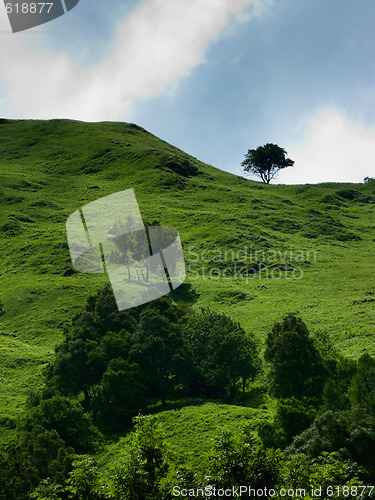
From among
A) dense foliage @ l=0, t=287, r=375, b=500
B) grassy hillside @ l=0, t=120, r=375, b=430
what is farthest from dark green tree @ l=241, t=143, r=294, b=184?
dense foliage @ l=0, t=287, r=375, b=500

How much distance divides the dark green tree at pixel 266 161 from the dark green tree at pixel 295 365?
5932 inches

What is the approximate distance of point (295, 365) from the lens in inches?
1399

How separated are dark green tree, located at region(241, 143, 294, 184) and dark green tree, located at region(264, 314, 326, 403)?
494 feet

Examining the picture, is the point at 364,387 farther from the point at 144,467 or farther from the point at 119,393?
the point at 119,393

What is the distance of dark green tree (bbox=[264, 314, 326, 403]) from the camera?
35.0m

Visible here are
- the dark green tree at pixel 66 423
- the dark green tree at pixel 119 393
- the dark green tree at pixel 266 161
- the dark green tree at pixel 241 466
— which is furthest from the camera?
the dark green tree at pixel 266 161

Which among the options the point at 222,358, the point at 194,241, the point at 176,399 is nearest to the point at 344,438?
the point at 222,358

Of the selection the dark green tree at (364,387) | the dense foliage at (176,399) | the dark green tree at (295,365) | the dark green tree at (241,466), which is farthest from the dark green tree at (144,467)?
the dark green tree at (295,365)

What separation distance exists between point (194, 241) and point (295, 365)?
224ft

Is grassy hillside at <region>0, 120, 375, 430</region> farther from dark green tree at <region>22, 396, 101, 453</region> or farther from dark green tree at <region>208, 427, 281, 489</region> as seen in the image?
dark green tree at <region>208, 427, 281, 489</region>

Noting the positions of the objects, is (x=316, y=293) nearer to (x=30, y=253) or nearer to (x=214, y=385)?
(x=214, y=385)

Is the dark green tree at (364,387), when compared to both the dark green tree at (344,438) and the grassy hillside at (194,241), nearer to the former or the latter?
the dark green tree at (344,438)

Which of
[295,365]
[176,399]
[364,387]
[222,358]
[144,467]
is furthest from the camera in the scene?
[176,399]

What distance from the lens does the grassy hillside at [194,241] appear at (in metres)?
62.2
